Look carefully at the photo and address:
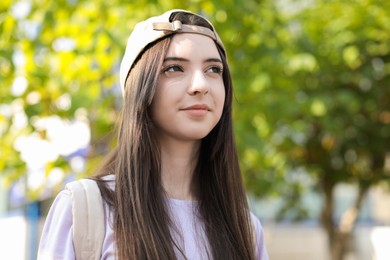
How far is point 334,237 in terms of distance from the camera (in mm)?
9406

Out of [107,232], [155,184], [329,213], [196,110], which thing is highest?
[196,110]

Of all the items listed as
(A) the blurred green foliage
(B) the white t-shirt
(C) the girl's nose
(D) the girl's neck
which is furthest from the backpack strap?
(A) the blurred green foliage

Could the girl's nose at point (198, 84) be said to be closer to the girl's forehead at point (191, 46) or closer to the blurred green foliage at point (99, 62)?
the girl's forehead at point (191, 46)

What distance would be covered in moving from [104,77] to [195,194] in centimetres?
280

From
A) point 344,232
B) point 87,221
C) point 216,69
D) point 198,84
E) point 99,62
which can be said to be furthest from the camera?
point 344,232

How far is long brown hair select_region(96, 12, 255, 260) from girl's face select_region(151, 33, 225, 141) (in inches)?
1.3

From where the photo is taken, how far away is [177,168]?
1.86 m

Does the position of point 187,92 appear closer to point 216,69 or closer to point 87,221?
point 216,69

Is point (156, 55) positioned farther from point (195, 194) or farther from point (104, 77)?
point (104, 77)

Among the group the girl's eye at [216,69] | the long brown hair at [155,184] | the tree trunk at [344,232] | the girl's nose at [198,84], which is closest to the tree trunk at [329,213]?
the tree trunk at [344,232]

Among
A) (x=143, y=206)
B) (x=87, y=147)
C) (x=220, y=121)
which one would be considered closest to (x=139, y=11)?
(x=87, y=147)

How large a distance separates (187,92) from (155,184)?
0.27 meters

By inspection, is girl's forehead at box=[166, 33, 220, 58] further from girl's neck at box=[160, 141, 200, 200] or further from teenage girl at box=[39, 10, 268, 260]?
girl's neck at box=[160, 141, 200, 200]

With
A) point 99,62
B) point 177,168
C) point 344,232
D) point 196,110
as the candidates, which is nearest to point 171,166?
point 177,168
